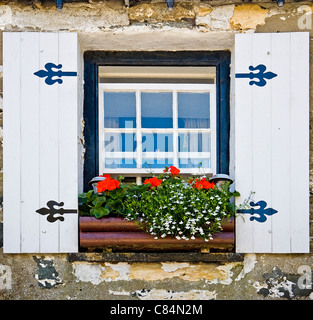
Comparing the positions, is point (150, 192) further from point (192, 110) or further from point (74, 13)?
point (74, 13)

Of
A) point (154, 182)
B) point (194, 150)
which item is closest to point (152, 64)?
point (194, 150)

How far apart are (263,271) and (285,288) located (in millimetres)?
192

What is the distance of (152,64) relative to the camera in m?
4.36

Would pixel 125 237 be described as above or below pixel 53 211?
below

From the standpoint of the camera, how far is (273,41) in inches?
159

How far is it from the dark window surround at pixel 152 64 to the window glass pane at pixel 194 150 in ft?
0.36

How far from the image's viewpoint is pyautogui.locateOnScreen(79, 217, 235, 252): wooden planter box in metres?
3.77

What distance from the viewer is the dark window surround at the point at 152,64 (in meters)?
4.25

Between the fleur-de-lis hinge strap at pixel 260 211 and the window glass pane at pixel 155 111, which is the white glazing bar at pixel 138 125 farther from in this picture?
the fleur-de-lis hinge strap at pixel 260 211

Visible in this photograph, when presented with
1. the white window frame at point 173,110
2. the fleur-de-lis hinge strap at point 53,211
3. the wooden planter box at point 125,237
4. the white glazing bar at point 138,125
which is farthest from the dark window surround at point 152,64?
the wooden planter box at point 125,237

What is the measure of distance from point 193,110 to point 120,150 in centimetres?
66

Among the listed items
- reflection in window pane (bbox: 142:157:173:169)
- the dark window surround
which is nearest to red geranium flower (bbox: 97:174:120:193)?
the dark window surround

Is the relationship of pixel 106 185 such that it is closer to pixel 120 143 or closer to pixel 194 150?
pixel 120 143

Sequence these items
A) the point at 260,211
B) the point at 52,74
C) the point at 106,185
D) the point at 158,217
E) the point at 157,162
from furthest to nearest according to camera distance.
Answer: the point at 157,162, the point at 52,74, the point at 260,211, the point at 106,185, the point at 158,217
